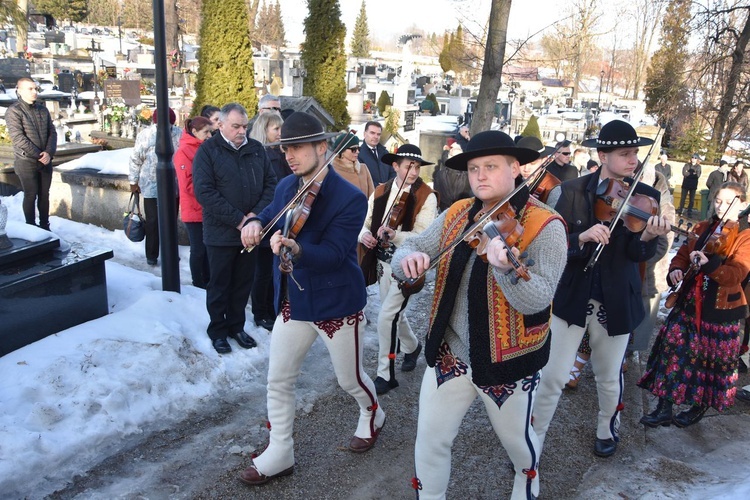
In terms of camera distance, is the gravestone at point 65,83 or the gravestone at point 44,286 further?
the gravestone at point 65,83

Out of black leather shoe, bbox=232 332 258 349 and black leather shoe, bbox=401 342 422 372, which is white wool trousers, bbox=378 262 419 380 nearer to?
black leather shoe, bbox=401 342 422 372

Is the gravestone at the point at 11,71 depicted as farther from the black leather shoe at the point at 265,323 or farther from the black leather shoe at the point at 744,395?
the black leather shoe at the point at 744,395

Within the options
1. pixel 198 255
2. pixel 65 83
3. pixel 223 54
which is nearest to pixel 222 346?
pixel 198 255

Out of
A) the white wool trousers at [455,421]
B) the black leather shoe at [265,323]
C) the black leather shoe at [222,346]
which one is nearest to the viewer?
the white wool trousers at [455,421]

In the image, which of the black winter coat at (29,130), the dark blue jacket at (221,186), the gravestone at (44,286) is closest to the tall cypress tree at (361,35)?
the black winter coat at (29,130)

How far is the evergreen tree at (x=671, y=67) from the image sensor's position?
2122 centimetres

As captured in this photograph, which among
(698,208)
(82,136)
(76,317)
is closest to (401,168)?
(76,317)

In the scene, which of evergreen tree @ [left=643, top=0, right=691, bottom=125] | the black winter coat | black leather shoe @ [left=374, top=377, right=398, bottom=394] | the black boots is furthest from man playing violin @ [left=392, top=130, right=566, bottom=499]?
evergreen tree @ [left=643, top=0, right=691, bottom=125]

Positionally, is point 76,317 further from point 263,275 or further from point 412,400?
point 412,400

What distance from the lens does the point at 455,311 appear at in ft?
9.30

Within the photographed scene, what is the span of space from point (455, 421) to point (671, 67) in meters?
30.5

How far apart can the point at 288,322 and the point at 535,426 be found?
1617mm

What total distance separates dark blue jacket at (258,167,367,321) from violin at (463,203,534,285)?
0.96 metres

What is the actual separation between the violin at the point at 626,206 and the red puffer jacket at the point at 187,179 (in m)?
3.64
